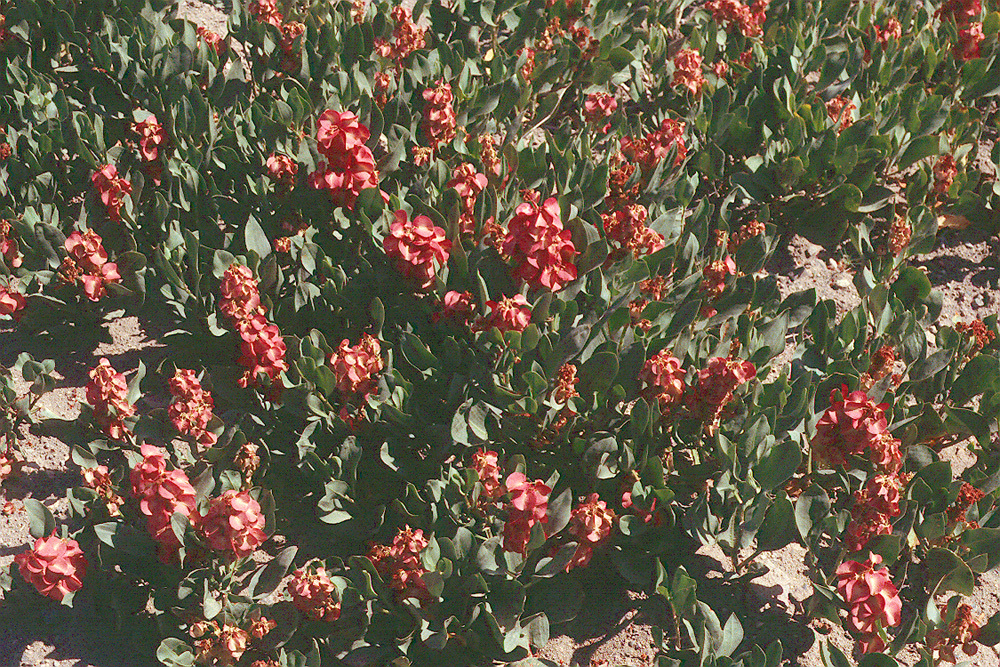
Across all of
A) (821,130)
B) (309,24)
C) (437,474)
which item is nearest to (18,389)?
(437,474)

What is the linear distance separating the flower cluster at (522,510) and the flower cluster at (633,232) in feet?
3.25

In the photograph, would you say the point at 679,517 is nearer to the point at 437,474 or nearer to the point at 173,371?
the point at 437,474

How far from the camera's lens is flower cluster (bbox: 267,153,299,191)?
12.3 ft

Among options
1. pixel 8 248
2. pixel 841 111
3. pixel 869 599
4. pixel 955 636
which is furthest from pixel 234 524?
pixel 841 111

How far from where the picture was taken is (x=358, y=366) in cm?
317

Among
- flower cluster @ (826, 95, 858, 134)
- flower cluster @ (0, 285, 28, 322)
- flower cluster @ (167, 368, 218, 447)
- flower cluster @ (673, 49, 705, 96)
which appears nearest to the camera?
flower cluster @ (167, 368, 218, 447)

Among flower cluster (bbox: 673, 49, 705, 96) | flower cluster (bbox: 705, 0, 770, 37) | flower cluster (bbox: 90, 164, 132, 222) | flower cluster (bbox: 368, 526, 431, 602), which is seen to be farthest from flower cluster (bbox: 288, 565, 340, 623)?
flower cluster (bbox: 705, 0, 770, 37)

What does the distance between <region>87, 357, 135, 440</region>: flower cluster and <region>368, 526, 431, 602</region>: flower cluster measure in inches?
36.7

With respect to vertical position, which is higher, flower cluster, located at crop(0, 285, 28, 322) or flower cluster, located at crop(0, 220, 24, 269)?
flower cluster, located at crop(0, 220, 24, 269)

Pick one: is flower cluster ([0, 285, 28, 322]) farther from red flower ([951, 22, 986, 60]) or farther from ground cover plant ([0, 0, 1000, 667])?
red flower ([951, 22, 986, 60])

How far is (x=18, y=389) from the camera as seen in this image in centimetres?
365

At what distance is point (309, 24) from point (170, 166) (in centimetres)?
105

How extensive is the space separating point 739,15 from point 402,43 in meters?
1.58

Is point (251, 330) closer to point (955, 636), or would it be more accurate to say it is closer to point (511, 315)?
point (511, 315)
